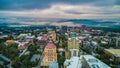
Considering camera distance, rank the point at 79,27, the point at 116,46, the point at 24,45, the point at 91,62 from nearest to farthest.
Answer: the point at 91,62, the point at 24,45, the point at 116,46, the point at 79,27

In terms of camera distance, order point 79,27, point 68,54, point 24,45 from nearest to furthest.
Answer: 1. point 68,54
2. point 24,45
3. point 79,27

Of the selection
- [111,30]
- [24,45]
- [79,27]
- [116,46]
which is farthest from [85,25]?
[24,45]

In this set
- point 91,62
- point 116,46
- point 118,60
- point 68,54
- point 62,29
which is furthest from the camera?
point 62,29

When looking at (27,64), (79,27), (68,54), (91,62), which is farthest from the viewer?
(79,27)

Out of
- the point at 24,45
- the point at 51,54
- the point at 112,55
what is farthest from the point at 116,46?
the point at 51,54

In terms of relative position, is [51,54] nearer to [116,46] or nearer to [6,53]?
[6,53]

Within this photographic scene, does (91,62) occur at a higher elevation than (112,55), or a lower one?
higher

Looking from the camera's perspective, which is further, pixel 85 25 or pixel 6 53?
pixel 85 25

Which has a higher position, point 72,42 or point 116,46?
point 72,42

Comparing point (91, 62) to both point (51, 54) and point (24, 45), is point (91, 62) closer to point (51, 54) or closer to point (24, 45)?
point (51, 54)
